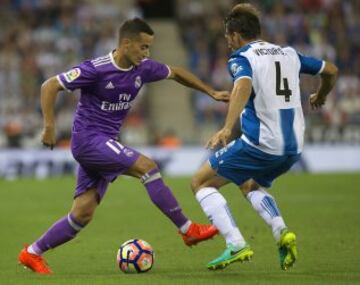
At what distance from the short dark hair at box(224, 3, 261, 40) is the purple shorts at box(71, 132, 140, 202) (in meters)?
1.42

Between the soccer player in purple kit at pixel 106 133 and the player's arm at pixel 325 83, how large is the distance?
83cm

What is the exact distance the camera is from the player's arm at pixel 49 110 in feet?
27.1

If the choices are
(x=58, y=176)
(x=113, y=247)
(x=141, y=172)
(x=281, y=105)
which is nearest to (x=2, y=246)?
(x=113, y=247)

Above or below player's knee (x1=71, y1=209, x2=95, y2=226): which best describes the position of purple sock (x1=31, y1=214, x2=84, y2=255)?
below

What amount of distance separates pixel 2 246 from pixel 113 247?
4.16 feet

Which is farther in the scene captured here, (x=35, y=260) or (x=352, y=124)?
(x=352, y=124)

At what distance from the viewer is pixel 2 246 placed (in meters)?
10.8

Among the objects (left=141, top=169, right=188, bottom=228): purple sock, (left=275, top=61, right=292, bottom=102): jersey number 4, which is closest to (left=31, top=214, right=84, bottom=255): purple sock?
(left=141, top=169, right=188, bottom=228): purple sock

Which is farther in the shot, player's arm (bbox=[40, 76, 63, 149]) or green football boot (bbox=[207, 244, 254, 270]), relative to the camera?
player's arm (bbox=[40, 76, 63, 149])

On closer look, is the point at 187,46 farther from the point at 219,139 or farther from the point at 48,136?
the point at 219,139

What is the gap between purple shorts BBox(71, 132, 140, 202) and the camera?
28.2 ft

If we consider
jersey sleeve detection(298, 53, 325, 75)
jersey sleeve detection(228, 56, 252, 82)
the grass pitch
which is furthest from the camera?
jersey sleeve detection(298, 53, 325, 75)

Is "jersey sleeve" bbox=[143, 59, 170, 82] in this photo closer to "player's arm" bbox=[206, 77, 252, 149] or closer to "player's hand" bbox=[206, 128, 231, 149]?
"player's arm" bbox=[206, 77, 252, 149]

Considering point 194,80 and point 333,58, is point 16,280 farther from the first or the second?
point 333,58
